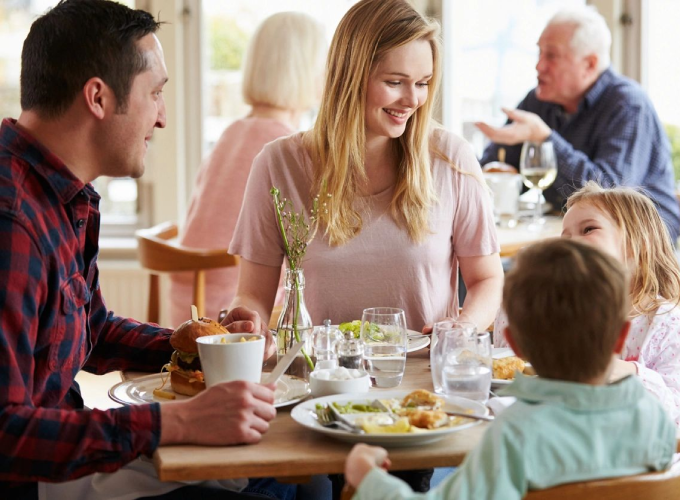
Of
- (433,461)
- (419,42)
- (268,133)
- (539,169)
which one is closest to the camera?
(433,461)

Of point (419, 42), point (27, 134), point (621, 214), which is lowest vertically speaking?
point (621, 214)

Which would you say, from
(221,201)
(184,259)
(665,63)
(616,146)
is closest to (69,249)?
(184,259)

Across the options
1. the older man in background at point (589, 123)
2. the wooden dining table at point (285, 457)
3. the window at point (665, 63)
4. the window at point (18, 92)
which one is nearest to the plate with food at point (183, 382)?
the wooden dining table at point (285, 457)

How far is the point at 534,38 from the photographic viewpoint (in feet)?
16.6

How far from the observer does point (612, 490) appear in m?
1.15

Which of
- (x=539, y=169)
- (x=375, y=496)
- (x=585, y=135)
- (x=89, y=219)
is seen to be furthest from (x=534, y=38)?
(x=375, y=496)

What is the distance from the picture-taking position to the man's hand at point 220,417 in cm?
136

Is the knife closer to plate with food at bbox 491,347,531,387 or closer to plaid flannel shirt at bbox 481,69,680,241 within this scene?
plate with food at bbox 491,347,531,387

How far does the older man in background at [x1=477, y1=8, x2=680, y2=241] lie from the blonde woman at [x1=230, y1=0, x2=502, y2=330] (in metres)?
1.51

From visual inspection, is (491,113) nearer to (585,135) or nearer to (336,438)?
(585,135)

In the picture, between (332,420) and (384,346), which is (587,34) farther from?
(332,420)

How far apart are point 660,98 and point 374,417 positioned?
13.3 feet

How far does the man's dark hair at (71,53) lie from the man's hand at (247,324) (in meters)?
0.50

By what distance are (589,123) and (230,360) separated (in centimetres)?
301
